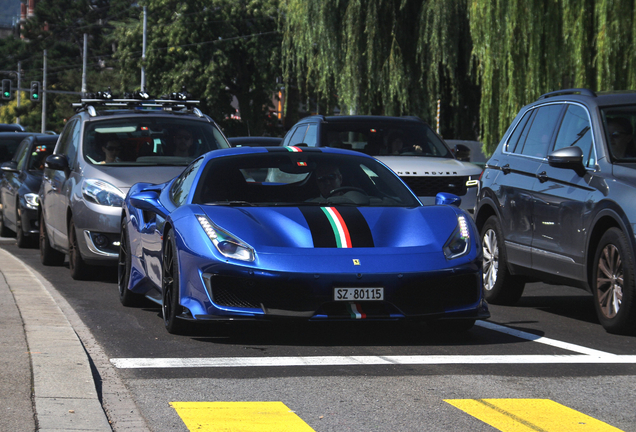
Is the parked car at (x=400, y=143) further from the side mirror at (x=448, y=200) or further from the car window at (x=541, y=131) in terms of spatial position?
the side mirror at (x=448, y=200)

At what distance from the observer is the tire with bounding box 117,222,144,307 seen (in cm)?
911

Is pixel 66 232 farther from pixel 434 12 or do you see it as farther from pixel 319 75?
pixel 319 75

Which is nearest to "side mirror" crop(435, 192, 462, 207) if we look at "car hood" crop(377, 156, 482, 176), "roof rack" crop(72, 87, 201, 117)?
"roof rack" crop(72, 87, 201, 117)

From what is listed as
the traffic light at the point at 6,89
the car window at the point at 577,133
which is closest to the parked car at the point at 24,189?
the car window at the point at 577,133

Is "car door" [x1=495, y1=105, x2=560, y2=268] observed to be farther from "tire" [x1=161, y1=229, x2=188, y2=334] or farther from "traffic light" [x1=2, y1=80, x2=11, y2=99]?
"traffic light" [x1=2, y1=80, x2=11, y2=99]

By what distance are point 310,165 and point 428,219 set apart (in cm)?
117

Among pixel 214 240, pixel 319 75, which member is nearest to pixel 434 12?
pixel 319 75

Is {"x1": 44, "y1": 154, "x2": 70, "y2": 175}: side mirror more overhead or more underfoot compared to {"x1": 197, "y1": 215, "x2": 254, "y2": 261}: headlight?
more overhead

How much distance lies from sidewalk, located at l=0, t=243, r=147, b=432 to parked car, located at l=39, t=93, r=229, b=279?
264 cm

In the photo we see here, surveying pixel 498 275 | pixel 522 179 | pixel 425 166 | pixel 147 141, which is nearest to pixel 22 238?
pixel 147 141

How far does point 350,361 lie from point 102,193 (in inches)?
206

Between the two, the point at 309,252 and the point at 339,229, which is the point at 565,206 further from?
the point at 309,252

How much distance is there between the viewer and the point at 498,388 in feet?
19.0

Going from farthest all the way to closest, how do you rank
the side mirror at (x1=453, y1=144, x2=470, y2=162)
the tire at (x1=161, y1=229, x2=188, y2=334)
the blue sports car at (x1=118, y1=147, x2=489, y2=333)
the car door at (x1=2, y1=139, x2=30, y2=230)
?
the car door at (x1=2, y1=139, x2=30, y2=230), the side mirror at (x1=453, y1=144, x2=470, y2=162), the tire at (x1=161, y1=229, x2=188, y2=334), the blue sports car at (x1=118, y1=147, x2=489, y2=333)
